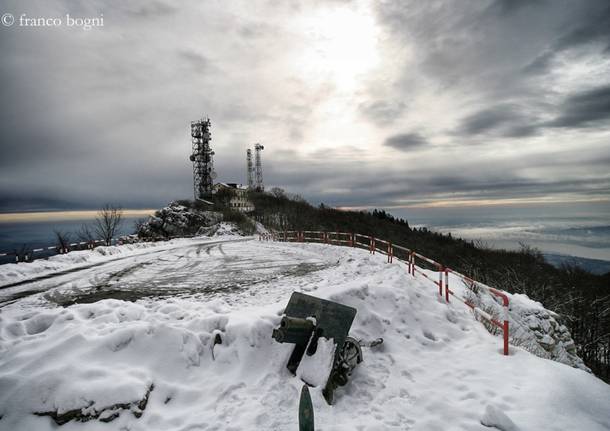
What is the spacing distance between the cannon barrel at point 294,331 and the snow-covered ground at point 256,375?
0.51 meters

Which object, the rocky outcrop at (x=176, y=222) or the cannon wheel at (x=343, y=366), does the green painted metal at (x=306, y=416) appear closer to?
the cannon wheel at (x=343, y=366)

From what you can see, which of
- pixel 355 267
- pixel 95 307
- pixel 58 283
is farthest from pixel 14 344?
pixel 355 267

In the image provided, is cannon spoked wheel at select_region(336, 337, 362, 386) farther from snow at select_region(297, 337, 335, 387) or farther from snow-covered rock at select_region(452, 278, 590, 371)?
snow-covered rock at select_region(452, 278, 590, 371)

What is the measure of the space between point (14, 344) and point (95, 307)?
1374 mm

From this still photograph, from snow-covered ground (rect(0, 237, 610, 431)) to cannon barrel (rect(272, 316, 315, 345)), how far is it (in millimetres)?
506

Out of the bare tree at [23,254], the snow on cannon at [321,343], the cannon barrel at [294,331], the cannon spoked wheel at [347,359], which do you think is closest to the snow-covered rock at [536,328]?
the cannon spoked wheel at [347,359]

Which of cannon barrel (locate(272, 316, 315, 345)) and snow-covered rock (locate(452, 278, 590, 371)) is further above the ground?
cannon barrel (locate(272, 316, 315, 345))

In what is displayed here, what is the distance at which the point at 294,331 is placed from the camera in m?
4.75

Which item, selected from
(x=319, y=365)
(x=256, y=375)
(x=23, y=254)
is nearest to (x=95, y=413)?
(x=256, y=375)

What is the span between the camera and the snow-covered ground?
3795 millimetres

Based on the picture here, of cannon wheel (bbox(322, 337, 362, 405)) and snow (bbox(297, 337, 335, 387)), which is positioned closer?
cannon wheel (bbox(322, 337, 362, 405))

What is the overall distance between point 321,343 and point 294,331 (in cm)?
54

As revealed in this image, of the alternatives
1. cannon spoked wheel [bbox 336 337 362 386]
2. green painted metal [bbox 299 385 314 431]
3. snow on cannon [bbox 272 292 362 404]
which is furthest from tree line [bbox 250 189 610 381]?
green painted metal [bbox 299 385 314 431]

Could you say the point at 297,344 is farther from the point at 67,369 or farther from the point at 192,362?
the point at 67,369
